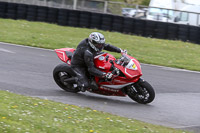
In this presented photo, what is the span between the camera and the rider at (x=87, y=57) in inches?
325

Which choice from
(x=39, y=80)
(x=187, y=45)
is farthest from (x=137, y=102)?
(x=187, y=45)

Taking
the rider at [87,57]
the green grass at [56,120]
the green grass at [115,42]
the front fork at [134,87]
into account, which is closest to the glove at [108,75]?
the rider at [87,57]

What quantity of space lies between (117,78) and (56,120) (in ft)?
8.30

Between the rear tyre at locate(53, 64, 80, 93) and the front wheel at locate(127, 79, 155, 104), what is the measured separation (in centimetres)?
139

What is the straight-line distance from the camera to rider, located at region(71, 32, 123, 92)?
8.26 metres

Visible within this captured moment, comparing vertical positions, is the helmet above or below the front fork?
above

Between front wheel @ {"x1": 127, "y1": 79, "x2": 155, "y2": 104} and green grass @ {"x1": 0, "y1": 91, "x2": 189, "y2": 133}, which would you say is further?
front wheel @ {"x1": 127, "y1": 79, "x2": 155, "y2": 104}

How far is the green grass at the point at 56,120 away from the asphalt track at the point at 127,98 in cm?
82

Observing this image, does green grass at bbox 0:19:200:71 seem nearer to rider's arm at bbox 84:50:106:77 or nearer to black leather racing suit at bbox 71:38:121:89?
black leather racing suit at bbox 71:38:121:89

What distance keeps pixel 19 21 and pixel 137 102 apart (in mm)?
14698

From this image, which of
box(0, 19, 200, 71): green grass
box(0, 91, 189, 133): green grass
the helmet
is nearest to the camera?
box(0, 91, 189, 133): green grass

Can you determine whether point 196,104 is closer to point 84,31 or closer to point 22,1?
point 84,31

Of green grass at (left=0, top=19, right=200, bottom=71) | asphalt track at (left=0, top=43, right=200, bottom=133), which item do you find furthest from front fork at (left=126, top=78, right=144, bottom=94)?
green grass at (left=0, top=19, right=200, bottom=71)

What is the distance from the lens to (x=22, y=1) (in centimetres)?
2256
